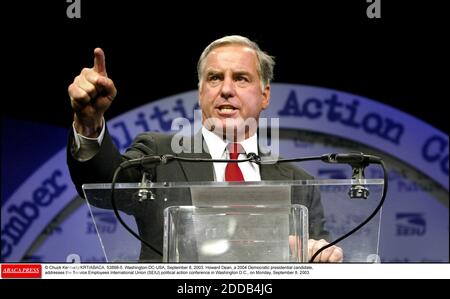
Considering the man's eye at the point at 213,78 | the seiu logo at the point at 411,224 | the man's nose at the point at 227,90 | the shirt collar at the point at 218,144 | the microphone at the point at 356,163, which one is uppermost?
the man's eye at the point at 213,78

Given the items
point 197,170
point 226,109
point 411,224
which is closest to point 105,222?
point 197,170

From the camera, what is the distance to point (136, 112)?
2.89 m

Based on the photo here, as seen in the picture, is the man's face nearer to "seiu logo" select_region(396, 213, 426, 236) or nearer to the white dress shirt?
the white dress shirt

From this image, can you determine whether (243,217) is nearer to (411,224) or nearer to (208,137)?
(208,137)

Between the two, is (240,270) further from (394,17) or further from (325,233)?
(394,17)

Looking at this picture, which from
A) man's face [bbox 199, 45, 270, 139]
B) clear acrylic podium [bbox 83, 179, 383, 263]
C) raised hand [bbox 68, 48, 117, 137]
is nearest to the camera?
clear acrylic podium [bbox 83, 179, 383, 263]

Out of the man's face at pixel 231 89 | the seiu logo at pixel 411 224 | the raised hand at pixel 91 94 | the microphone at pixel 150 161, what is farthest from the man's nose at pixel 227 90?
the seiu logo at pixel 411 224

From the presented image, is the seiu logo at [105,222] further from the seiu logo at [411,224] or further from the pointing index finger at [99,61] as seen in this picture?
the seiu logo at [411,224]

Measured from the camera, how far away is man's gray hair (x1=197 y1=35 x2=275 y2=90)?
2.11 metres

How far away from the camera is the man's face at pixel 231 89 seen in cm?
201

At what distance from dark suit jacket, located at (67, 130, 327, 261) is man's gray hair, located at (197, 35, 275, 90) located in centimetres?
33

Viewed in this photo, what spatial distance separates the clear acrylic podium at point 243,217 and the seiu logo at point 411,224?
5.00 feet

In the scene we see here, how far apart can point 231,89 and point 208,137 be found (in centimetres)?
21

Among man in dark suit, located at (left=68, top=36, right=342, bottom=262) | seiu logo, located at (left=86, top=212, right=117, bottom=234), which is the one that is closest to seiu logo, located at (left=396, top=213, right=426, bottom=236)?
man in dark suit, located at (left=68, top=36, right=342, bottom=262)
